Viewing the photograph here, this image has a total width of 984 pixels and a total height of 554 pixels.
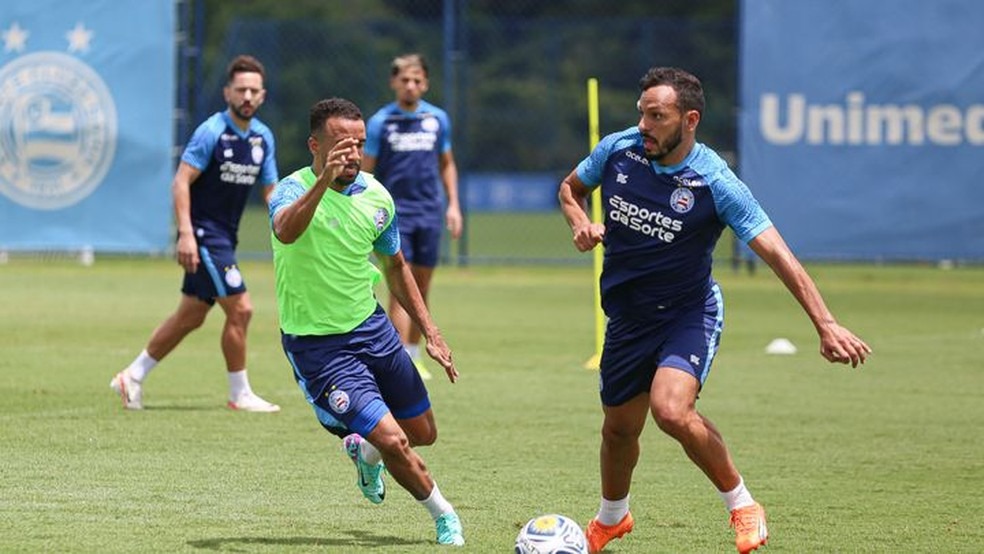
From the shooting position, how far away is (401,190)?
46.0 feet

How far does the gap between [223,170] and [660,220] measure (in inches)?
193

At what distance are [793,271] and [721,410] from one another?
4.85 meters

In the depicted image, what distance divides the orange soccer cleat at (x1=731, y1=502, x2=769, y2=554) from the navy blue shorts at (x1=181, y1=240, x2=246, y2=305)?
5132 millimetres

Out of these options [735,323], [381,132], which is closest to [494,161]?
[735,323]

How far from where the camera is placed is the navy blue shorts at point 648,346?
24.1 feet

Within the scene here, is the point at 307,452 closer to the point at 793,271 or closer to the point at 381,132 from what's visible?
the point at 793,271

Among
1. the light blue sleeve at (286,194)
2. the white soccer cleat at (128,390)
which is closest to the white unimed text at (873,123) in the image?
the white soccer cleat at (128,390)

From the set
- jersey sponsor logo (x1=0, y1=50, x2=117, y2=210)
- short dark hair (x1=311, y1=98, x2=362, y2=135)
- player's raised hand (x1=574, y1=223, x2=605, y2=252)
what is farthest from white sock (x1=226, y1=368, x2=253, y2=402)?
jersey sponsor logo (x1=0, y1=50, x2=117, y2=210)

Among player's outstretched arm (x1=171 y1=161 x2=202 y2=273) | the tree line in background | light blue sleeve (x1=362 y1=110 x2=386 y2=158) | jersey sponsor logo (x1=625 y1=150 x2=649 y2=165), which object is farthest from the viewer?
the tree line in background

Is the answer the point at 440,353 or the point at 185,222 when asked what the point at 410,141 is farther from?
the point at 440,353

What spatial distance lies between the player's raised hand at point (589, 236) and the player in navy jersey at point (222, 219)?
462 centimetres

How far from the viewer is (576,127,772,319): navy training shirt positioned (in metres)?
7.25

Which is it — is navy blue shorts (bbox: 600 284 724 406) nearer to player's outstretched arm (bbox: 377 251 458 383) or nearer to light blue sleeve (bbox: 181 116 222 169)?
player's outstretched arm (bbox: 377 251 458 383)

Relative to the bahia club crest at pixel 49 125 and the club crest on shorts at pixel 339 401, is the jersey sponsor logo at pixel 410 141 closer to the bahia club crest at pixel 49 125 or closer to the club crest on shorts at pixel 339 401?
the club crest on shorts at pixel 339 401
